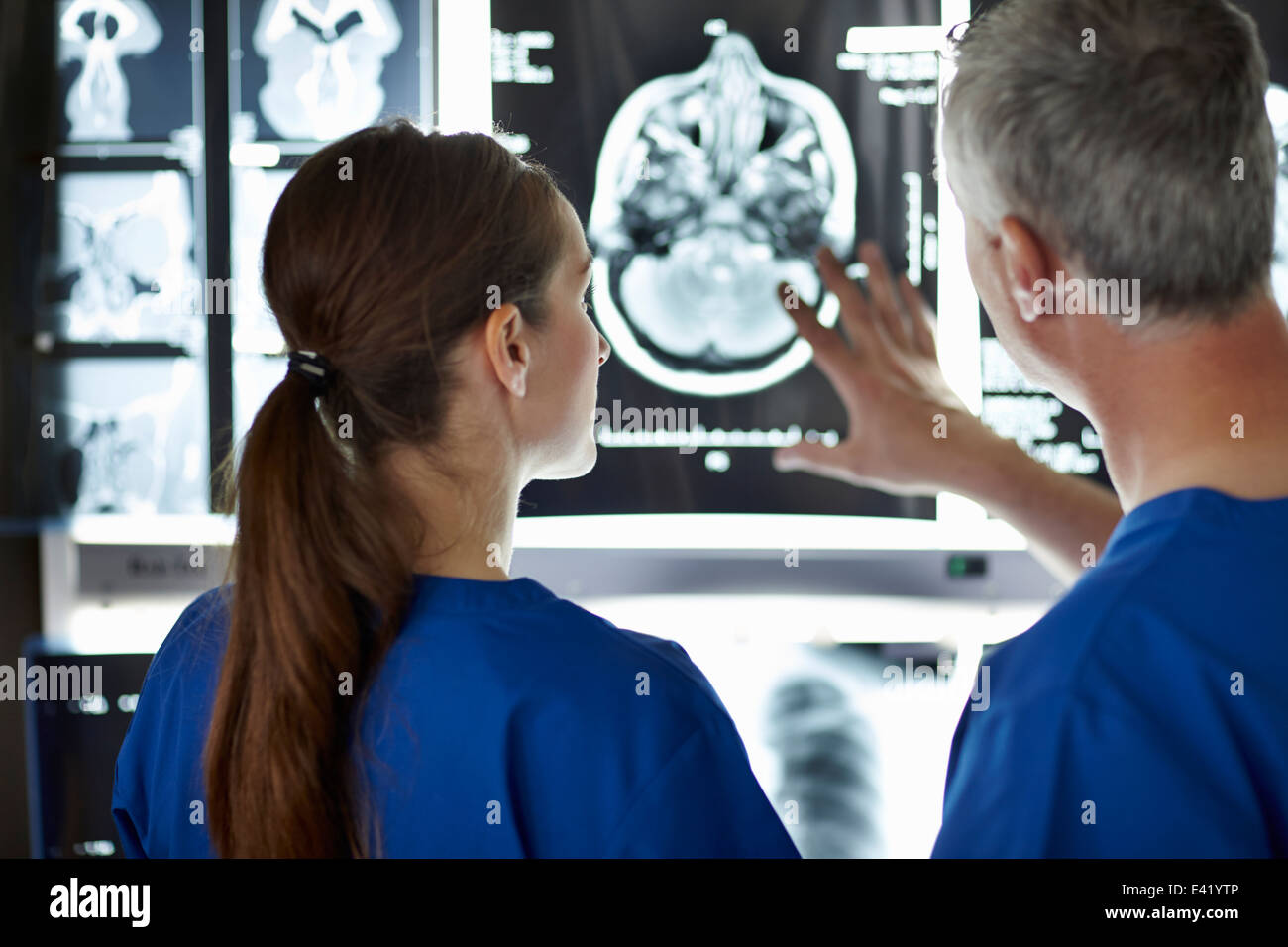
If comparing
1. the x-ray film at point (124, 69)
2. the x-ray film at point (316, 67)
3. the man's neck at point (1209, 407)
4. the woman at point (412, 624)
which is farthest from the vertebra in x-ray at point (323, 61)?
the man's neck at point (1209, 407)

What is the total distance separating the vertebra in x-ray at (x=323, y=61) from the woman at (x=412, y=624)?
0.84 meters

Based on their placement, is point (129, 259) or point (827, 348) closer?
point (827, 348)

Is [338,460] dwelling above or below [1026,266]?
below

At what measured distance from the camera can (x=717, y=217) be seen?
1481 millimetres

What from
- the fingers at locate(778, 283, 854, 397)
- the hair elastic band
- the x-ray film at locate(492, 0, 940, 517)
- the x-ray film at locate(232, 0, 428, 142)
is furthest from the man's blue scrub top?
the x-ray film at locate(232, 0, 428, 142)

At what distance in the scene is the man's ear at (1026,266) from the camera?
782 millimetres

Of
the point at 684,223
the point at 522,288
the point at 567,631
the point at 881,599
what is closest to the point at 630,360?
the point at 684,223

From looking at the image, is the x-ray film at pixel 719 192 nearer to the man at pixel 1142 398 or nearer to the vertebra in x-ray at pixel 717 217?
the vertebra in x-ray at pixel 717 217

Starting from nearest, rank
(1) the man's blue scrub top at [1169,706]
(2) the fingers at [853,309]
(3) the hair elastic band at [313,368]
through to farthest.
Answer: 1. (1) the man's blue scrub top at [1169,706]
2. (3) the hair elastic band at [313,368]
3. (2) the fingers at [853,309]

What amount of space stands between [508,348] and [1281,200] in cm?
119

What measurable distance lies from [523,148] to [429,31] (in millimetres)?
261

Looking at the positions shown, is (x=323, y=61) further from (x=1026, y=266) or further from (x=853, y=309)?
(x=1026, y=266)

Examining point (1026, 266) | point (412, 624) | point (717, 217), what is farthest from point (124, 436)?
point (1026, 266)
